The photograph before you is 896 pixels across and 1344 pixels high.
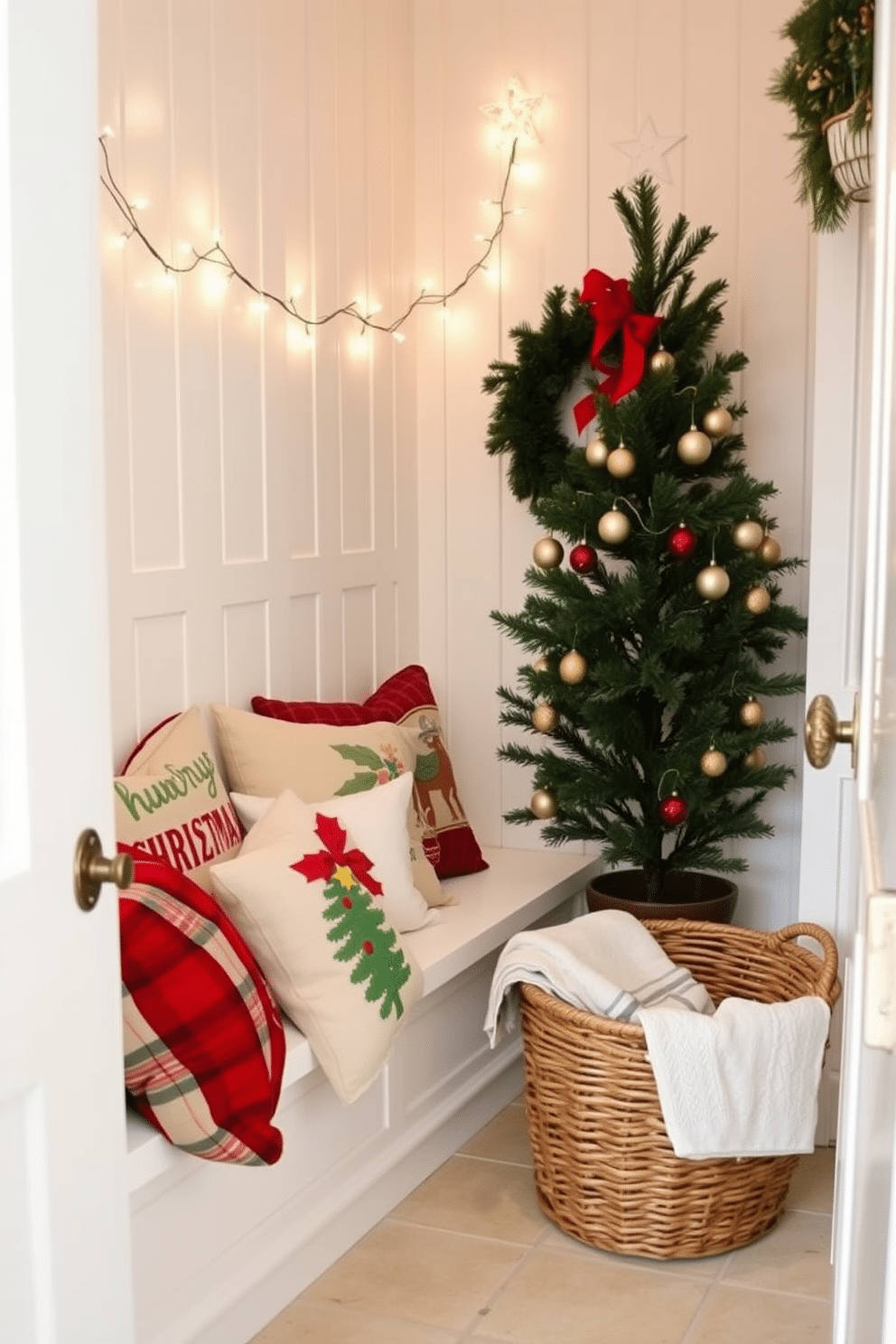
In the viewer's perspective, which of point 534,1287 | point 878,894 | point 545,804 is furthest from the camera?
point 545,804

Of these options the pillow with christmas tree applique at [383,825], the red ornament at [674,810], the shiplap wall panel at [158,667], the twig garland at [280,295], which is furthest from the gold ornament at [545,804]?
the twig garland at [280,295]

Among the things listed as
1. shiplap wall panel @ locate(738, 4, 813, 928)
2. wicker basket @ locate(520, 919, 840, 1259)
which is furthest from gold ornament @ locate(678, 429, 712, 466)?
wicker basket @ locate(520, 919, 840, 1259)

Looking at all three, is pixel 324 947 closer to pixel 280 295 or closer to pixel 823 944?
pixel 823 944

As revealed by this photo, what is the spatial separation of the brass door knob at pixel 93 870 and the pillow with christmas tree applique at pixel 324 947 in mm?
806

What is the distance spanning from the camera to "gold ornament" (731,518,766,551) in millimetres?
2893

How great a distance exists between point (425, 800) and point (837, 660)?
3.07ft

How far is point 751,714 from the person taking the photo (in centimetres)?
293

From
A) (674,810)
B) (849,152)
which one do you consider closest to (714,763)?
(674,810)

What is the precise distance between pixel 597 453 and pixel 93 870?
179 cm

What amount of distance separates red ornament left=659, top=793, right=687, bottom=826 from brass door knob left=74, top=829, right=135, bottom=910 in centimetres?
169

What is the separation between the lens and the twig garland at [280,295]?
2.50m

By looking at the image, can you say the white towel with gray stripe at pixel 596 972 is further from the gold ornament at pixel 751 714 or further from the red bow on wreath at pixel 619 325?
the red bow on wreath at pixel 619 325

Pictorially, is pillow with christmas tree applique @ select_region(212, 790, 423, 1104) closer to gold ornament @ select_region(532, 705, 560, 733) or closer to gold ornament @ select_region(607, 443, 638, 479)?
gold ornament @ select_region(532, 705, 560, 733)

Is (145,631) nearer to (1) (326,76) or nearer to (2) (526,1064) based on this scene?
(2) (526,1064)
